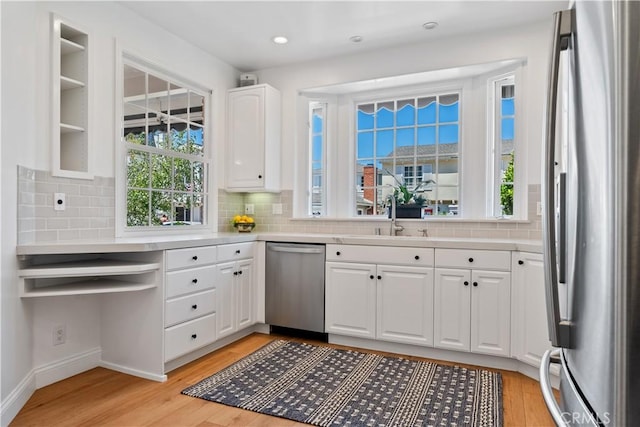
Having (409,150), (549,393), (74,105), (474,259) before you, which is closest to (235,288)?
(74,105)

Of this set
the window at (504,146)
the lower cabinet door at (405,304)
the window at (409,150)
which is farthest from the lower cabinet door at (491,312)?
the window at (409,150)

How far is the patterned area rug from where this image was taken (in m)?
2.17

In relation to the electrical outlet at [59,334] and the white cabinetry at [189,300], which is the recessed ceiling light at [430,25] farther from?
the electrical outlet at [59,334]

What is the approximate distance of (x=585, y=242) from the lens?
67cm

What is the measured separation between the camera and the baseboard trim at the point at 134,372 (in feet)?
8.57

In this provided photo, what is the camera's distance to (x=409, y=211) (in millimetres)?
3762

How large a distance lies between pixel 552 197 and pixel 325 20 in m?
2.86

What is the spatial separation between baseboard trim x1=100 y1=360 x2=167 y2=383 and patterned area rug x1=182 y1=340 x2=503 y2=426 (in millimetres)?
281

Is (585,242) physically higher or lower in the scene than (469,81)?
lower

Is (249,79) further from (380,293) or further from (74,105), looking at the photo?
(380,293)

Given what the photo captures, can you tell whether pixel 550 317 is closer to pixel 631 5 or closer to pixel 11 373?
pixel 631 5

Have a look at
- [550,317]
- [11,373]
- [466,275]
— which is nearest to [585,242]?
[550,317]

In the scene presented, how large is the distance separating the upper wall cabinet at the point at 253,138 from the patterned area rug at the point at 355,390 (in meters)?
1.73

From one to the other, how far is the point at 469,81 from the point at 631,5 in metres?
3.44
